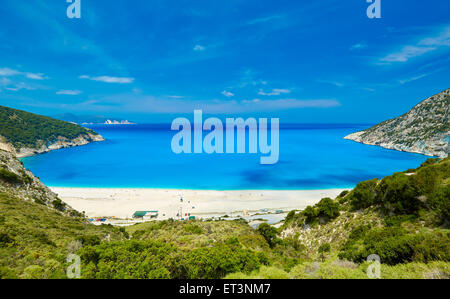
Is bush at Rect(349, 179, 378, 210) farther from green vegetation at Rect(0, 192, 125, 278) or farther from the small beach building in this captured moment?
the small beach building

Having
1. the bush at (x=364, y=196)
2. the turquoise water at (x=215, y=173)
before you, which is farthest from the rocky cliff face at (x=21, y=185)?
the bush at (x=364, y=196)

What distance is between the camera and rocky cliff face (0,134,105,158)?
8231cm

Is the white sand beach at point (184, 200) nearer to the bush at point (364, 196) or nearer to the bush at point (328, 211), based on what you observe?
the bush at point (328, 211)

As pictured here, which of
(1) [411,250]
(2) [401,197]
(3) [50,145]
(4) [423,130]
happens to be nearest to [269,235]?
(2) [401,197]

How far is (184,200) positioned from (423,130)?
4474 inches

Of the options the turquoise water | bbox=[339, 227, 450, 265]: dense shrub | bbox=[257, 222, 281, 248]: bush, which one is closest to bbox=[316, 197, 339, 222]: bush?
bbox=[257, 222, 281, 248]: bush

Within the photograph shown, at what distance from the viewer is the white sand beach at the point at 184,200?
Result: 3350 cm

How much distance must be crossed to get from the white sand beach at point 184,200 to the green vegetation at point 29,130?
77.8 meters

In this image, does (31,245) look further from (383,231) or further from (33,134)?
(33,134)

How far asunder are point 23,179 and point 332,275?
3055cm

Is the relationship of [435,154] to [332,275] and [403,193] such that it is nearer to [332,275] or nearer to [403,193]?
[403,193]

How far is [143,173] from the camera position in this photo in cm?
6106

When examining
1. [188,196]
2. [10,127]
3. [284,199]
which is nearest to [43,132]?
[10,127]

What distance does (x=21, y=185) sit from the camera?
A: 21.7 m
